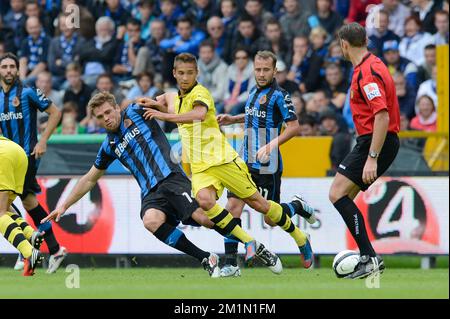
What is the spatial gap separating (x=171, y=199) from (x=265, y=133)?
50.9 inches

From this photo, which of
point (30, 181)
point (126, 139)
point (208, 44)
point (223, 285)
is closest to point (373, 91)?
point (223, 285)

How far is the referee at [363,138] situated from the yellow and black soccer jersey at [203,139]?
1159 mm

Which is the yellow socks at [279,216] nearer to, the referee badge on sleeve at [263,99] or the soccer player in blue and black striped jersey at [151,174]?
the soccer player in blue and black striped jersey at [151,174]

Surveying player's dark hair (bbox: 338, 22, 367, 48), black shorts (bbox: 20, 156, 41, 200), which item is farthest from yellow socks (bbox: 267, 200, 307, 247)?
black shorts (bbox: 20, 156, 41, 200)

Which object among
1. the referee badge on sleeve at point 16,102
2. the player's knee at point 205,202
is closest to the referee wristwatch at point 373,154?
the player's knee at point 205,202

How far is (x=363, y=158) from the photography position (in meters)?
9.72

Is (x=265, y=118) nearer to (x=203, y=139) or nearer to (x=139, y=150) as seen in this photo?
(x=203, y=139)

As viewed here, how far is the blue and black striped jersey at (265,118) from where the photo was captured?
11.1m

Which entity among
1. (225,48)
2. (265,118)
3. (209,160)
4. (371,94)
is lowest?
(209,160)

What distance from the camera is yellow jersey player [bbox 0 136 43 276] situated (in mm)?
10758

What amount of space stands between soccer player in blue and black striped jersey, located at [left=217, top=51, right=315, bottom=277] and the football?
3.69ft

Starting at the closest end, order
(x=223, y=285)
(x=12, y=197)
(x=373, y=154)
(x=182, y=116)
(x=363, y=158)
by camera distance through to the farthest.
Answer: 1. (x=373, y=154)
2. (x=223, y=285)
3. (x=363, y=158)
4. (x=182, y=116)
5. (x=12, y=197)

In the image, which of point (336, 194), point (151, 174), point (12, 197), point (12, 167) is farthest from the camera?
Result: point (12, 197)
